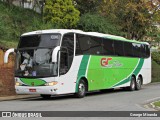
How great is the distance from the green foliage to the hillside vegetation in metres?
4.12

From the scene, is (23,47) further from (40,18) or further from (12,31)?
(40,18)

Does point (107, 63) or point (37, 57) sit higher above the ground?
point (37, 57)

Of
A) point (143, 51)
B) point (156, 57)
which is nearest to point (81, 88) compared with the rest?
point (143, 51)

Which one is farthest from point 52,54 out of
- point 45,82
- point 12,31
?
point 12,31

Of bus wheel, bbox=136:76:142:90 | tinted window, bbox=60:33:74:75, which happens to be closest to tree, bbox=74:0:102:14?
bus wheel, bbox=136:76:142:90

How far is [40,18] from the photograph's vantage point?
121ft

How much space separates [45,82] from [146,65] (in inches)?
515

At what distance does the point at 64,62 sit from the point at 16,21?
14.4 m

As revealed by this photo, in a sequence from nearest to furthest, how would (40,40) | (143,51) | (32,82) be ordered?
(32,82), (40,40), (143,51)

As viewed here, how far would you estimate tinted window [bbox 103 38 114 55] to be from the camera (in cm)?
2503

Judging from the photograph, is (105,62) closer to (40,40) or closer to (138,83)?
(40,40)

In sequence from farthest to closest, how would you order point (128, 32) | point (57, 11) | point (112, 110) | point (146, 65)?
1. point (128, 32)
2. point (57, 11)
3. point (146, 65)
4. point (112, 110)

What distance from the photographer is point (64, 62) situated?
67.9 ft

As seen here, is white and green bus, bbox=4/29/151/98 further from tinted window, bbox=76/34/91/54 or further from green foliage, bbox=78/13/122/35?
green foliage, bbox=78/13/122/35
